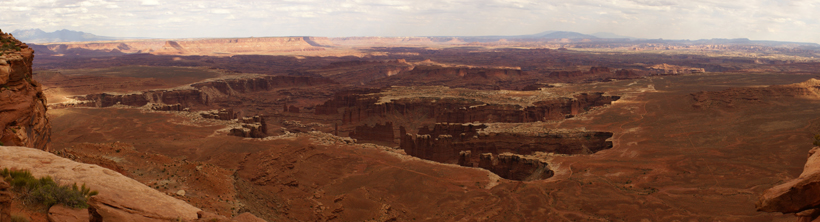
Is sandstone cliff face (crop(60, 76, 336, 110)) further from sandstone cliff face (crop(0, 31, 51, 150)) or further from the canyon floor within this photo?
sandstone cliff face (crop(0, 31, 51, 150))

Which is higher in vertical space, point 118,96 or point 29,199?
point 29,199

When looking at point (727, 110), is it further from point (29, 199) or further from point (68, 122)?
point (68, 122)

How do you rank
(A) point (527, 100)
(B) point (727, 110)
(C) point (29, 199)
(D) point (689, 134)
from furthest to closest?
(A) point (527, 100) → (B) point (727, 110) → (D) point (689, 134) → (C) point (29, 199)

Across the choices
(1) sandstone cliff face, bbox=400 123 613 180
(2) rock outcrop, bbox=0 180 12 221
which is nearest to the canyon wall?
(1) sandstone cliff face, bbox=400 123 613 180

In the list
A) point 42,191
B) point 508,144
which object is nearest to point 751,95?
point 508,144

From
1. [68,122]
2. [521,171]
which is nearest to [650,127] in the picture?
[521,171]

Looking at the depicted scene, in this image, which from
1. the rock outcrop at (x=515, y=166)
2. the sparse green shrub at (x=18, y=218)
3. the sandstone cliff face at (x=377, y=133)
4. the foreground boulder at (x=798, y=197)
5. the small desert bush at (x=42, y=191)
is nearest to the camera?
the sparse green shrub at (x=18, y=218)

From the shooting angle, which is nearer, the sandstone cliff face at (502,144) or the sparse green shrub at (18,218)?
the sparse green shrub at (18,218)

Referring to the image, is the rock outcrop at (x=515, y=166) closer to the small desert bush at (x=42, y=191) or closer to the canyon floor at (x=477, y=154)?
the canyon floor at (x=477, y=154)

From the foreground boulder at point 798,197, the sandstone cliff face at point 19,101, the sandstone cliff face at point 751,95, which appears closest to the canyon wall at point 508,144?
the sandstone cliff face at point 751,95
